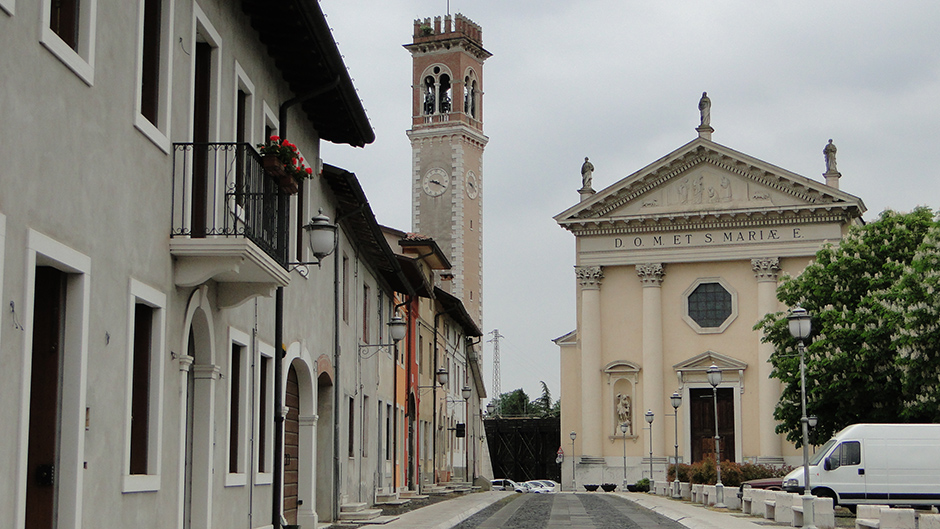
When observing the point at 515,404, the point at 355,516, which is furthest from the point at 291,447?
the point at 515,404

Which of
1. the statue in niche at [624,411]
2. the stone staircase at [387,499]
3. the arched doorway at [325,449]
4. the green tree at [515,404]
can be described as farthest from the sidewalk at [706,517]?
the green tree at [515,404]

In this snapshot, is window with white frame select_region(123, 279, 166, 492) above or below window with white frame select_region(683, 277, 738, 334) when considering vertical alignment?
below

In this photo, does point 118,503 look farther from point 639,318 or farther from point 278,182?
point 639,318

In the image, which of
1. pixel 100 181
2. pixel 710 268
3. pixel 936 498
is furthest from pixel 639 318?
pixel 100 181

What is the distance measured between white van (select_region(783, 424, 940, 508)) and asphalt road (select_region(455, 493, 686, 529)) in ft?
13.3

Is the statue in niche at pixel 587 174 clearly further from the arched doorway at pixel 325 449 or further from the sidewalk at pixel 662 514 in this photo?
the arched doorway at pixel 325 449

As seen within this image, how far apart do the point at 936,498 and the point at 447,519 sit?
11.0 meters

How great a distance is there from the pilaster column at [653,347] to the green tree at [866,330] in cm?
1619

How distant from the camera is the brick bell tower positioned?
73875mm

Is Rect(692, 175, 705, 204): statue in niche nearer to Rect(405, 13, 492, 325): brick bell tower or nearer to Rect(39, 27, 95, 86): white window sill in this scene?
Rect(405, 13, 492, 325): brick bell tower

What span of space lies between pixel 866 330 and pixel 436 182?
145 feet

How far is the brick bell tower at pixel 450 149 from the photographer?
7388cm

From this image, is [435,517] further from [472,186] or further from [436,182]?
[472,186]

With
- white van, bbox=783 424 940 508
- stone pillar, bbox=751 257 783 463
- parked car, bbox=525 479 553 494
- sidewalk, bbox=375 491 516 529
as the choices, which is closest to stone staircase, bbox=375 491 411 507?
sidewalk, bbox=375 491 516 529
